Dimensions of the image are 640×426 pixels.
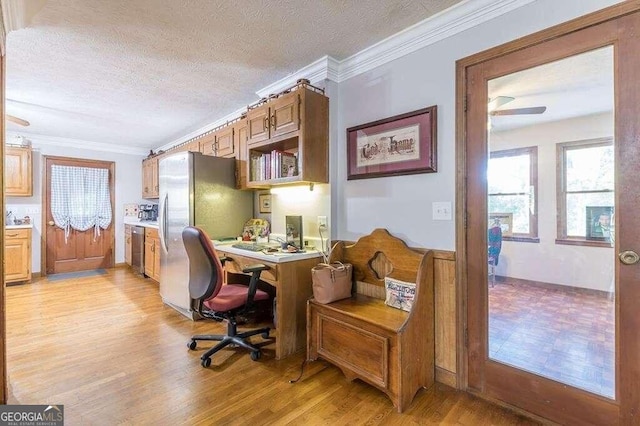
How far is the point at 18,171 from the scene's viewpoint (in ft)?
15.5

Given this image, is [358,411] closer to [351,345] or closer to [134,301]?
[351,345]

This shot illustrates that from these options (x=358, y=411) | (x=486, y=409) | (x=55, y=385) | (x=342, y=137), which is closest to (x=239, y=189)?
(x=342, y=137)

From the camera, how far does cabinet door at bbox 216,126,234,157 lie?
11.7ft

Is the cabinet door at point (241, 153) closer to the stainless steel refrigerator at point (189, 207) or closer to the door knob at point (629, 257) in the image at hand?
the stainless steel refrigerator at point (189, 207)

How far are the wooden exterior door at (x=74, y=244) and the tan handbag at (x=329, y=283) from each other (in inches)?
212

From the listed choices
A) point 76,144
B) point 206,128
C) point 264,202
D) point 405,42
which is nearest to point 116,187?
point 76,144

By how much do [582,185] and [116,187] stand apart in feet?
22.5

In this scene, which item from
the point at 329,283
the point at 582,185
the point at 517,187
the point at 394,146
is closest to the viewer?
the point at 582,185

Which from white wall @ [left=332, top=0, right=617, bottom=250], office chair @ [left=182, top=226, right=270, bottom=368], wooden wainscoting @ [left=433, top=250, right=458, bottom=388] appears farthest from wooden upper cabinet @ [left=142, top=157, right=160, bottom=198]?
wooden wainscoting @ [left=433, top=250, right=458, bottom=388]

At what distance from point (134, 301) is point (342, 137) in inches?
129

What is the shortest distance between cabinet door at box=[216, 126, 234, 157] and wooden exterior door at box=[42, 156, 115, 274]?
11.1 ft

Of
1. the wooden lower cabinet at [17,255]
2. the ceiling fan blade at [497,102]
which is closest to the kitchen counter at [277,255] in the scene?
the ceiling fan blade at [497,102]

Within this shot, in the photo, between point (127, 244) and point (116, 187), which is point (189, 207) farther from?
point (116, 187)

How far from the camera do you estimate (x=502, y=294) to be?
1.88 m
